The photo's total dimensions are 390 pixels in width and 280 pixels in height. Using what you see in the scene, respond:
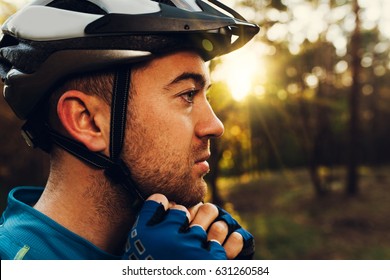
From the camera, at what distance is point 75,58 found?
1979 mm

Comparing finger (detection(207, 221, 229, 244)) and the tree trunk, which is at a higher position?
finger (detection(207, 221, 229, 244))

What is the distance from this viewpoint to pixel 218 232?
1.87 meters

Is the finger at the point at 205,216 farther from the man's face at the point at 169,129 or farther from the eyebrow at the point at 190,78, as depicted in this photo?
the eyebrow at the point at 190,78

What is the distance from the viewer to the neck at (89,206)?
198cm

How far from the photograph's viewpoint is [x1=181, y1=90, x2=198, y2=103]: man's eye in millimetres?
2078

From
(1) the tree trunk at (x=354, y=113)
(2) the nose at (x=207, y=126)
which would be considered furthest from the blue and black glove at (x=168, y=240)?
(1) the tree trunk at (x=354, y=113)

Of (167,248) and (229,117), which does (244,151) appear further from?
(167,248)

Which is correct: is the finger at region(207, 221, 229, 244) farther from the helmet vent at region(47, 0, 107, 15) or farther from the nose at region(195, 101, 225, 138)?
the helmet vent at region(47, 0, 107, 15)

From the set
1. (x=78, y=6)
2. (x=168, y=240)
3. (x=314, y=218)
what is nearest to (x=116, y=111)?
(x=78, y=6)

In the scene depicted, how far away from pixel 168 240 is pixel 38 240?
61 cm

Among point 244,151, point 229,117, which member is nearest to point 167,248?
point 229,117

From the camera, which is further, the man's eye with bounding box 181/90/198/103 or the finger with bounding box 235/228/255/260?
the man's eye with bounding box 181/90/198/103

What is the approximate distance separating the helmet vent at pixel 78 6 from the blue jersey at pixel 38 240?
1053mm

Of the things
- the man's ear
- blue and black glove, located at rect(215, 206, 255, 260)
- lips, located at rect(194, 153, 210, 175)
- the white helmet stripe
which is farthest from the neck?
the white helmet stripe
